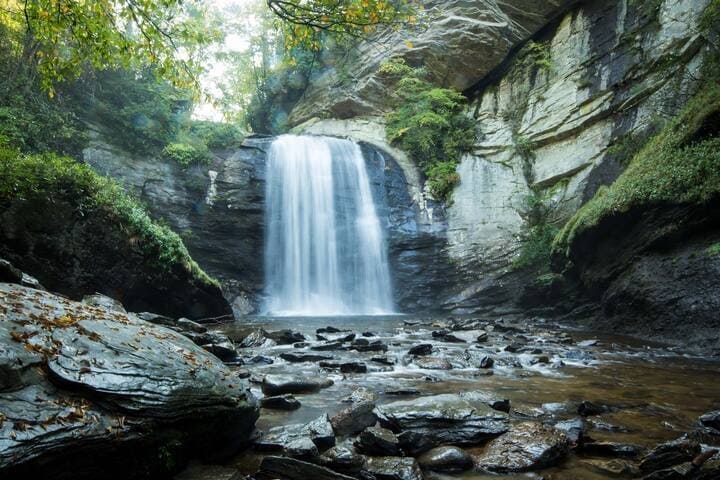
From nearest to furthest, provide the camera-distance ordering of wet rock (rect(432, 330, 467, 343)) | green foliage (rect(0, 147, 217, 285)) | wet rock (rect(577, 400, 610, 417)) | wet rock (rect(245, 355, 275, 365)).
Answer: wet rock (rect(577, 400, 610, 417)), wet rock (rect(245, 355, 275, 365)), green foliage (rect(0, 147, 217, 285)), wet rock (rect(432, 330, 467, 343))

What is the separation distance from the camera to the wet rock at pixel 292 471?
234 centimetres

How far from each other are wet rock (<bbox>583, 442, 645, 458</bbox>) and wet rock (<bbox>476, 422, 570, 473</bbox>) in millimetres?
144

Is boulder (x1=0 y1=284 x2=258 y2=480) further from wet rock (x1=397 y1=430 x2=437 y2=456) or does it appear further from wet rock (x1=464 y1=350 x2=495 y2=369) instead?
wet rock (x1=464 y1=350 x2=495 y2=369)

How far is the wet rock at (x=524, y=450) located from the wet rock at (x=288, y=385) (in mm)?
2137

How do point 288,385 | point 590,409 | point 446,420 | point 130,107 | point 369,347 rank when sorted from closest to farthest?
point 446,420 < point 590,409 < point 288,385 < point 369,347 < point 130,107

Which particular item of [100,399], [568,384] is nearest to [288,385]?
[100,399]

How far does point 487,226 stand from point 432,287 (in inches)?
138

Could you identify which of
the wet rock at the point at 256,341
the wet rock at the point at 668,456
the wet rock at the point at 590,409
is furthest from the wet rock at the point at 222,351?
the wet rock at the point at 668,456

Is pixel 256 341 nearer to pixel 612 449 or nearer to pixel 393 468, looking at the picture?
pixel 393 468

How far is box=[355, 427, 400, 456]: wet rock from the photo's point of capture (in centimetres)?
279

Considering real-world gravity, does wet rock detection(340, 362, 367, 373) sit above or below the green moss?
below

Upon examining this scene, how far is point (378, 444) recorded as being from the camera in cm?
280

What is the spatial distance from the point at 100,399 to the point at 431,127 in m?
20.1

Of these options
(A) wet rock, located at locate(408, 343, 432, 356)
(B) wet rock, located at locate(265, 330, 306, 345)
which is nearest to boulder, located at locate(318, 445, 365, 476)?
(A) wet rock, located at locate(408, 343, 432, 356)
